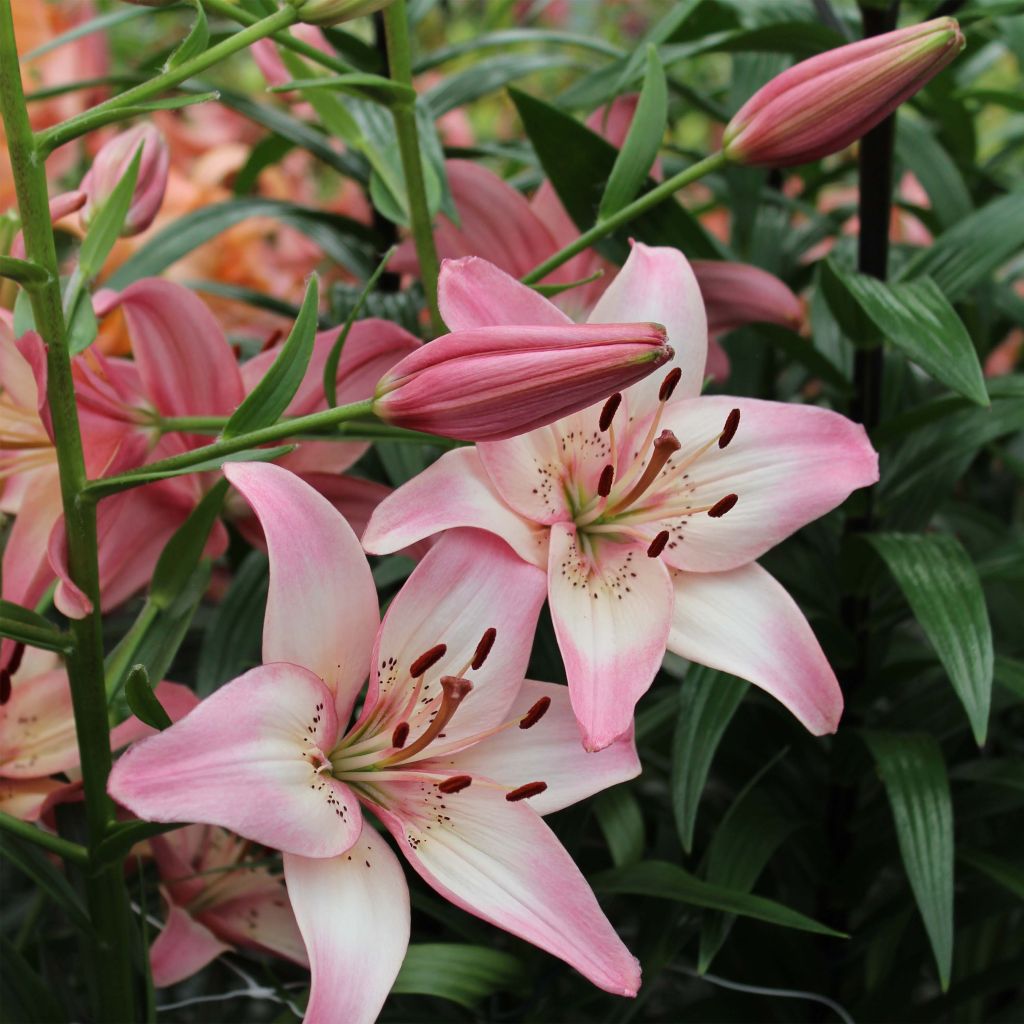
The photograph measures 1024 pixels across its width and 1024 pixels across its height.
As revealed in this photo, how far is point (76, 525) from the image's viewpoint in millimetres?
451

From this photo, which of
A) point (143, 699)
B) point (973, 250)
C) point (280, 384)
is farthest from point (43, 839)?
point (973, 250)

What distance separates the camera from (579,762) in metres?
0.47

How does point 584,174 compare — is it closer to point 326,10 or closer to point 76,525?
point 326,10

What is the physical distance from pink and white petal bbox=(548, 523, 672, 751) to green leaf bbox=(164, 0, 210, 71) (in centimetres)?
22

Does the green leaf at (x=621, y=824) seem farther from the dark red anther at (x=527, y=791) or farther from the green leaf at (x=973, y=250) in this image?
the green leaf at (x=973, y=250)

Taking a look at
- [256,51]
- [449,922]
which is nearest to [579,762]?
[449,922]

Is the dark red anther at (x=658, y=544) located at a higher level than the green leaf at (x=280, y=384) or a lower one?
lower

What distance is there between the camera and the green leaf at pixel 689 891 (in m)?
0.52

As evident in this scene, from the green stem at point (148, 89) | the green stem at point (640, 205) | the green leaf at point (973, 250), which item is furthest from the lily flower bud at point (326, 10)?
the green leaf at point (973, 250)

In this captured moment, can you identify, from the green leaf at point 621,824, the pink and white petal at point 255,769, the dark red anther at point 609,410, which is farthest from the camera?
the green leaf at point 621,824

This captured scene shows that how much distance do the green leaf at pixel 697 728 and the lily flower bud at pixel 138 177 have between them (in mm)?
345

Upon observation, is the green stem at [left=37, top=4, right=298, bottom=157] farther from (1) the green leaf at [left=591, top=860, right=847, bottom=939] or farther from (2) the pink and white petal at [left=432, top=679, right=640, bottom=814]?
(1) the green leaf at [left=591, top=860, right=847, bottom=939]

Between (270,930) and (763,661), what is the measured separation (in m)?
0.28

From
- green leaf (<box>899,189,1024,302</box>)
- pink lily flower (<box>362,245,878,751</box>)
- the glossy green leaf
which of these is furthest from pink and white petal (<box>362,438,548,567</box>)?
green leaf (<box>899,189,1024,302</box>)
